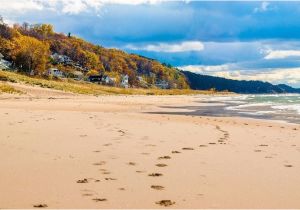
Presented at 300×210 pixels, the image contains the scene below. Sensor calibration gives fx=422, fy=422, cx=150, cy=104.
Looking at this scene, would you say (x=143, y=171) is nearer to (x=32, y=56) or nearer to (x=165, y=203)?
(x=165, y=203)

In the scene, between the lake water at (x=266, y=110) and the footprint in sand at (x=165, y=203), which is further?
the lake water at (x=266, y=110)

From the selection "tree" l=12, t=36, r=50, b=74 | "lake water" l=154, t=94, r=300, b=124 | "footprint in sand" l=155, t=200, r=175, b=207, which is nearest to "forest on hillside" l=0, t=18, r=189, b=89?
"tree" l=12, t=36, r=50, b=74

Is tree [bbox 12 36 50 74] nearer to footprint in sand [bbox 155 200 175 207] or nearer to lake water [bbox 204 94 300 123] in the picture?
lake water [bbox 204 94 300 123]

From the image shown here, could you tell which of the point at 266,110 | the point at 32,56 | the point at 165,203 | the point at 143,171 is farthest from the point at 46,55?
the point at 165,203

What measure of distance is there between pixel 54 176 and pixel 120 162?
1.87 m

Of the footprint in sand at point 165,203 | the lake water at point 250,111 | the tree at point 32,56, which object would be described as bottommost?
the lake water at point 250,111

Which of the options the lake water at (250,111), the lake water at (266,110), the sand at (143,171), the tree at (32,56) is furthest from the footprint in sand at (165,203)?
the tree at (32,56)

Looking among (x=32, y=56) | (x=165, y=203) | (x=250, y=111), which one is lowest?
(x=250, y=111)

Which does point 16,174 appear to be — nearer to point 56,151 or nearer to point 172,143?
point 56,151

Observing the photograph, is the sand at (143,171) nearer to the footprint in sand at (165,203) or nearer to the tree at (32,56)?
the footprint in sand at (165,203)

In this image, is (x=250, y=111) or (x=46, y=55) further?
(x=46, y=55)

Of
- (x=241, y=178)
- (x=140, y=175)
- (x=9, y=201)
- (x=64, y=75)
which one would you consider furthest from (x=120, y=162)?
(x=64, y=75)

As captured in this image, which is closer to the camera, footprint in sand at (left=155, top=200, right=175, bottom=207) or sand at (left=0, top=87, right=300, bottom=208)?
footprint in sand at (left=155, top=200, right=175, bottom=207)

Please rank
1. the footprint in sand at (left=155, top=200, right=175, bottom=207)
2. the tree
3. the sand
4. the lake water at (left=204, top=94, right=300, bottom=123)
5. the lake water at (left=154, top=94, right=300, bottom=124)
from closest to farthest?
the footprint in sand at (left=155, top=200, right=175, bottom=207), the sand, the lake water at (left=204, top=94, right=300, bottom=123), the lake water at (left=154, top=94, right=300, bottom=124), the tree
